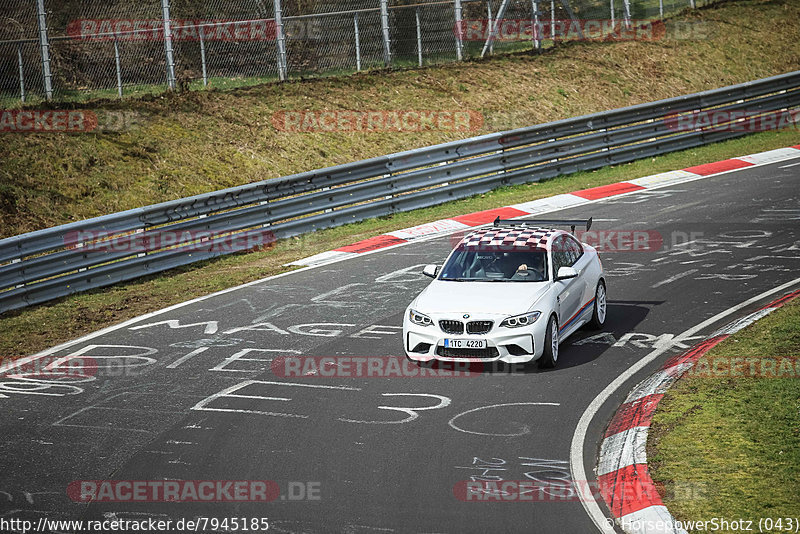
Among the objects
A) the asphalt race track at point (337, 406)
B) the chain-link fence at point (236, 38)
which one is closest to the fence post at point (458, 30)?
the chain-link fence at point (236, 38)

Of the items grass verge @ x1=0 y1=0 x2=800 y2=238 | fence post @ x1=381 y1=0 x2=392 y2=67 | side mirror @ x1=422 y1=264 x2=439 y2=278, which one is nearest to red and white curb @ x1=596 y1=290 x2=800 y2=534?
side mirror @ x1=422 y1=264 x2=439 y2=278

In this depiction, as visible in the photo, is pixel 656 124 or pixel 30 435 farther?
pixel 656 124

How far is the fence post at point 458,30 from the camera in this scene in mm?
26859

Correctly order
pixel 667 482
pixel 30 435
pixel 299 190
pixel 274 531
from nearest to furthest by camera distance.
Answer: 1. pixel 274 531
2. pixel 667 482
3. pixel 30 435
4. pixel 299 190

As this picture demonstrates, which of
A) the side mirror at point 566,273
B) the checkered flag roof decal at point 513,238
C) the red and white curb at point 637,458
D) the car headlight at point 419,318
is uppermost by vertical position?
the checkered flag roof decal at point 513,238

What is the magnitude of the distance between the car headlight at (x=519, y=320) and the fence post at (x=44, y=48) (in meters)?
14.2

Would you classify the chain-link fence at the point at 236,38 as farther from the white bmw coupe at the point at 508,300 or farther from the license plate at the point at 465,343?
the license plate at the point at 465,343

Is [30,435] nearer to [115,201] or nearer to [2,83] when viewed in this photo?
[115,201]

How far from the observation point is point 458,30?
27719mm

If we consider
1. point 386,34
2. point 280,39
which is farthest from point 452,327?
point 386,34

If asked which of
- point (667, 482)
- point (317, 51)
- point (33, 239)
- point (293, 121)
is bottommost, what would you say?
point (667, 482)

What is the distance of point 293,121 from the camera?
23984 mm

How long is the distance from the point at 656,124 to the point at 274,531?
1948 centimetres

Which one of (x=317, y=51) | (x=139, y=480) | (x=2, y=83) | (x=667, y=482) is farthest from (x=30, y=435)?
(x=317, y=51)
